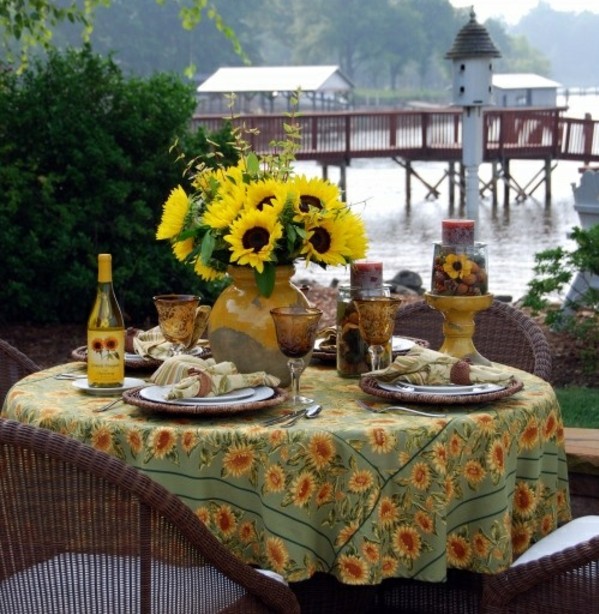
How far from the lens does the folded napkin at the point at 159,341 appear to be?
13.1 feet

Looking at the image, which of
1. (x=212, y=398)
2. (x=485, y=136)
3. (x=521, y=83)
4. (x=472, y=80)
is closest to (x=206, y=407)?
(x=212, y=398)

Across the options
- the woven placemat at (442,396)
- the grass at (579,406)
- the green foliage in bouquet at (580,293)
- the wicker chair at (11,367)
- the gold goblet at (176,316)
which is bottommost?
the grass at (579,406)

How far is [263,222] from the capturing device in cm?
345

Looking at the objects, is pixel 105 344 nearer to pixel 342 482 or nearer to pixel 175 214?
pixel 175 214

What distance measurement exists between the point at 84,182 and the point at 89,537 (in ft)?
25.9

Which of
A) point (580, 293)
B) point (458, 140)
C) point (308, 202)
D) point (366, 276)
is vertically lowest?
point (458, 140)

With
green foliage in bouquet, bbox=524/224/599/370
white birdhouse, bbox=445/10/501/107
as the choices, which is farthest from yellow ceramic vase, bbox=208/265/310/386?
white birdhouse, bbox=445/10/501/107

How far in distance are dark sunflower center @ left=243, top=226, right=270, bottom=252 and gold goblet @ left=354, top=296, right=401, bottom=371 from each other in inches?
11.7

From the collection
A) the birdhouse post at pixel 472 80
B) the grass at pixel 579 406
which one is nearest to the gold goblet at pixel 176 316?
the grass at pixel 579 406

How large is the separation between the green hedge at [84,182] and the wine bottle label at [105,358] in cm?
655

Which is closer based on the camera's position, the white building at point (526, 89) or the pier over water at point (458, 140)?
the pier over water at point (458, 140)

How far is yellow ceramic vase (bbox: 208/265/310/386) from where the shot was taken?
3.64 meters

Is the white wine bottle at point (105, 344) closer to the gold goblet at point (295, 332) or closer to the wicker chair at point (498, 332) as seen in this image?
the gold goblet at point (295, 332)

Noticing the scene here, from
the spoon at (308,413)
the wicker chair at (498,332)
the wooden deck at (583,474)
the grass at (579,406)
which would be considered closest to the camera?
the spoon at (308,413)
